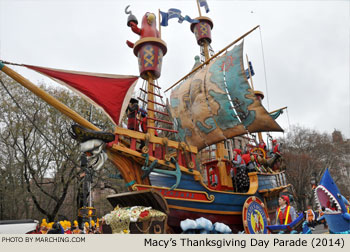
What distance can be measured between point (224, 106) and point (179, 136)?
411 centimetres

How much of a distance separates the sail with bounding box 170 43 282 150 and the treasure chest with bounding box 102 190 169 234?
7.02 meters

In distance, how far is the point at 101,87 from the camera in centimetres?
602

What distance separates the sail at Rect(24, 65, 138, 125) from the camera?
5.59 m

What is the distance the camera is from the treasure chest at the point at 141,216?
17.3 ft

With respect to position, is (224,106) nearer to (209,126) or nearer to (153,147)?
(209,126)

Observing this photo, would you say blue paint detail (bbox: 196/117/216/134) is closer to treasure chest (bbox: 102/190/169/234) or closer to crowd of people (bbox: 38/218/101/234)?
crowd of people (bbox: 38/218/101/234)

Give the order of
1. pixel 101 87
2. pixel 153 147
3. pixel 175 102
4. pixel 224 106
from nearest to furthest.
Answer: pixel 101 87 < pixel 153 147 < pixel 224 106 < pixel 175 102

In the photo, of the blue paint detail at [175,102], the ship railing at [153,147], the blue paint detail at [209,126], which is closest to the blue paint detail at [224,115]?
the blue paint detail at [209,126]

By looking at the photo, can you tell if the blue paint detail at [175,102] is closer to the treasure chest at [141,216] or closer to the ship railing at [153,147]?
the ship railing at [153,147]

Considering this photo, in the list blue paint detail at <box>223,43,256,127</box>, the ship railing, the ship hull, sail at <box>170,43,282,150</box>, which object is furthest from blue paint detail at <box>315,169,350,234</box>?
blue paint detail at <box>223,43,256,127</box>

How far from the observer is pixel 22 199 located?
14359 millimetres

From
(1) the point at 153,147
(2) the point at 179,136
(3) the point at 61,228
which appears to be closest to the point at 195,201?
(1) the point at 153,147

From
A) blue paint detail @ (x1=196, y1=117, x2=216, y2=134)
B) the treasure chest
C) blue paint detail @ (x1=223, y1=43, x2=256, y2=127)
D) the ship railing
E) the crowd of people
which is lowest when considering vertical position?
the crowd of people

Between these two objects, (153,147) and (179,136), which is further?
(179,136)
